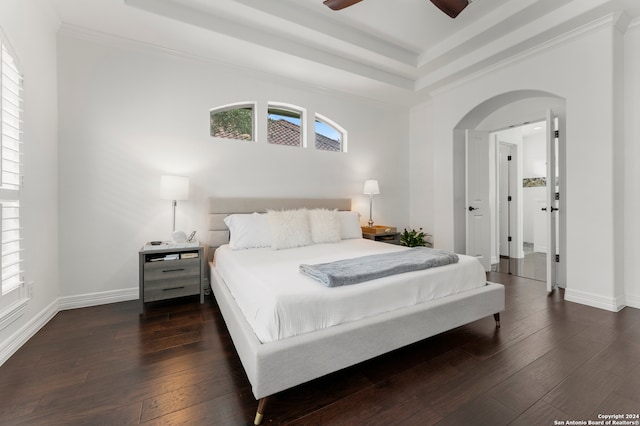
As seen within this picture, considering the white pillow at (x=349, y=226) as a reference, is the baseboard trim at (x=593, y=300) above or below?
below

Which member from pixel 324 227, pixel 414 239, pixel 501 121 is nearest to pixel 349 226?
pixel 324 227

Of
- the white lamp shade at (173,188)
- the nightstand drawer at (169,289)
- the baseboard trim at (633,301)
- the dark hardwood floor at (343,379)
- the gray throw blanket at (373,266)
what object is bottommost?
the dark hardwood floor at (343,379)

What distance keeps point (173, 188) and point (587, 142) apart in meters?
4.35

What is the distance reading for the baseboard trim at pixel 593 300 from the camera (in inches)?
107

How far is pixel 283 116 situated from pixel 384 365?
11.3 ft

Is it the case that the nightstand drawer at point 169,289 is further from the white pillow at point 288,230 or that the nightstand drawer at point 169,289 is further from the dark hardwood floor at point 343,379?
the white pillow at point 288,230

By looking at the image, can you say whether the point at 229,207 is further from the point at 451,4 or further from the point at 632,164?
the point at 632,164

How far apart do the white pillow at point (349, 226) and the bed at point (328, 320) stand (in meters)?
1.06

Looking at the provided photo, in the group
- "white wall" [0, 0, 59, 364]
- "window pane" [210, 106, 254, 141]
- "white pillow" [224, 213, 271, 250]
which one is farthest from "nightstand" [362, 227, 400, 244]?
"white wall" [0, 0, 59, 364]

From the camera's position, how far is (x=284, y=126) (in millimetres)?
4074

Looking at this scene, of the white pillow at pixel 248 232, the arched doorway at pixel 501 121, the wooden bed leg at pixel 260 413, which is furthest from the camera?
the arched doorway at pixel 501 121

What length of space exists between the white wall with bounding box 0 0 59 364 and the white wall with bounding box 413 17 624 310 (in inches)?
194

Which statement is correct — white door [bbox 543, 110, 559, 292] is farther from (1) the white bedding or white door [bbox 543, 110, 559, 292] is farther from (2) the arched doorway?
(1) the white bedding

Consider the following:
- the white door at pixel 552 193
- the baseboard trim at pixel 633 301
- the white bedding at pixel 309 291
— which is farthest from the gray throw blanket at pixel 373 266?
the baseboard trim at pixel 633 301
